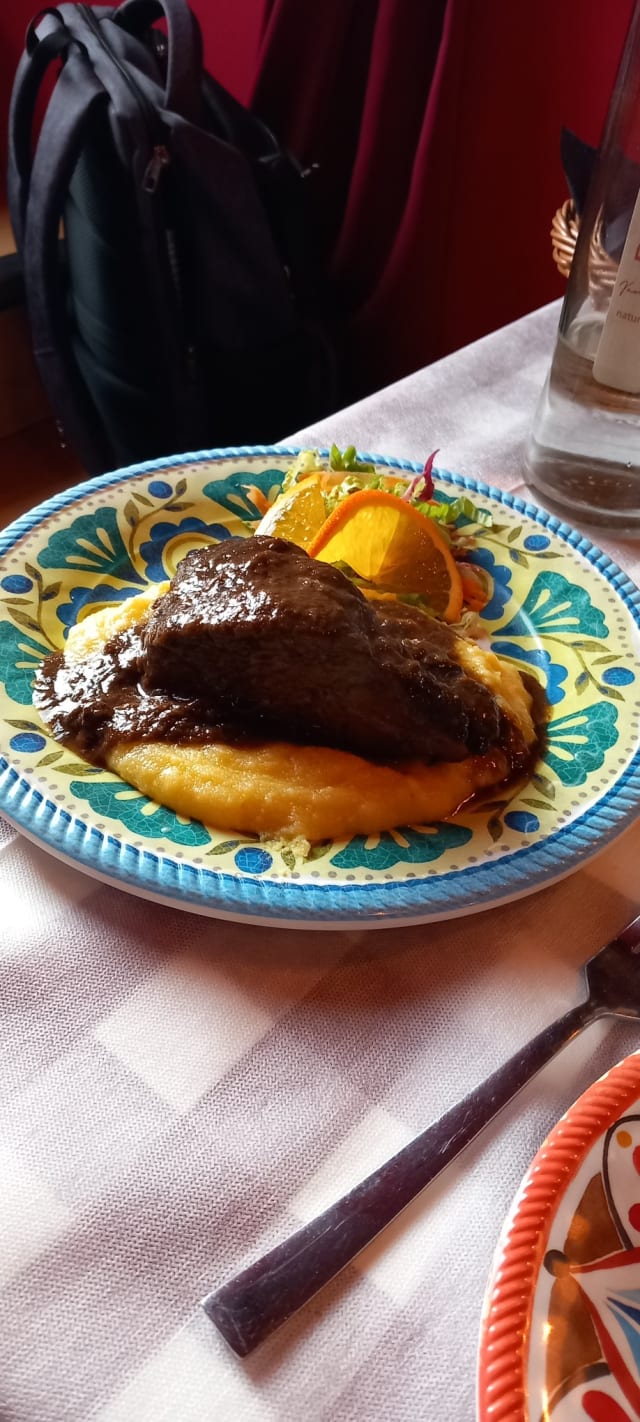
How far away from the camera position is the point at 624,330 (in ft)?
4.66

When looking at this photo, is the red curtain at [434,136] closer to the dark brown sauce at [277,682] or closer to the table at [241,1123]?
the dark brown sauce at [277,682]

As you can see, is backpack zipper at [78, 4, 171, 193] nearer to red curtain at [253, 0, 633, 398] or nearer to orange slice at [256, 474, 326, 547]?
red curtain at [253, 0, 633, 398]

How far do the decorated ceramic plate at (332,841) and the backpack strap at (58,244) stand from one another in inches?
44.4

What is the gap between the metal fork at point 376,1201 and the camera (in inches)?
27.5

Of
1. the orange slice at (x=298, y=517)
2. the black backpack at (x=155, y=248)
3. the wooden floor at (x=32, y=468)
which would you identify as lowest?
the wooden floor at (x=32, y=468)

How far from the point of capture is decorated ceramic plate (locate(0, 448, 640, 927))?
0.96 m

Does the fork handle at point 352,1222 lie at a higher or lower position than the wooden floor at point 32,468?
lower

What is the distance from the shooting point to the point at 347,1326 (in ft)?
2.33

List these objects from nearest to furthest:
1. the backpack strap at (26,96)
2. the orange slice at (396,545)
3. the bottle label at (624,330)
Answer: the bottle label at (624,330) < the orange slice at (396,545) < the backpack strap at (26,96)

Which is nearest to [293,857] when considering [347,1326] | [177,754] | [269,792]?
[269,792]

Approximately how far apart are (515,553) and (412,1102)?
37.2 inches

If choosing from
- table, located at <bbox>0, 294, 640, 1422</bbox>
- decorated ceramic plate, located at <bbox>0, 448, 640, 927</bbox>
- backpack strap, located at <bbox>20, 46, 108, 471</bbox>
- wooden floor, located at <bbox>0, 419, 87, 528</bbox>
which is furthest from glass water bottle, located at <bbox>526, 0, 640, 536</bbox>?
wooden floor, located at <bbox>0, 419, 87, 528</bbox>

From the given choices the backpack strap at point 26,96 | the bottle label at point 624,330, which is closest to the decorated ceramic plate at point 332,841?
the bottle label at point 624,330

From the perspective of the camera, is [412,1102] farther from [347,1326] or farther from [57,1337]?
[57,1337]
